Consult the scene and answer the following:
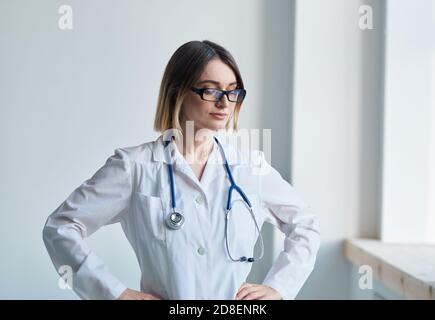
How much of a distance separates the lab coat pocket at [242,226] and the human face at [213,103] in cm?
13

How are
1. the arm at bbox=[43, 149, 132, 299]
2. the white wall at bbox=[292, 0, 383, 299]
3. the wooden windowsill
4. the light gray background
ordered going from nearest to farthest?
the arm at bbox=[43, 149, 132, 299] → the light gray background → the wooden windowsill → the white wall at bbox=[292, 0, 383, 299]

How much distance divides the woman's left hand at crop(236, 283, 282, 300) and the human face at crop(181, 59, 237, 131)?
0.85ft

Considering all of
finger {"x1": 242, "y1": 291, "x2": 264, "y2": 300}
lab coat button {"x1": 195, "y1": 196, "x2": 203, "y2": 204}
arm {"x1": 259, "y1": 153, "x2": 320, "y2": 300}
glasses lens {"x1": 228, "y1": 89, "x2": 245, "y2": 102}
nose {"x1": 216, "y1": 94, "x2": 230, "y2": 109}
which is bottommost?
finger {"x1": 242, "y1": 291, "x2": 264, "y2": 300}

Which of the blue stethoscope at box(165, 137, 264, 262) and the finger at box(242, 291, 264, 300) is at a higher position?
the blue stethoscope at box(165, 137, 264, 262)

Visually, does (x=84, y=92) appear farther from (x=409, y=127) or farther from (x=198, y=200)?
(x=409, y=127)

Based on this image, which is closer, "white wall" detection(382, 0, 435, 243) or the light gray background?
the light gray background

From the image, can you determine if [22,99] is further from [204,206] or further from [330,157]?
[330,157]

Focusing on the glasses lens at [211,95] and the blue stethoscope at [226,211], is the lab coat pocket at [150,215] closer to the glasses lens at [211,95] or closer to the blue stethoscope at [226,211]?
the blue stethoscope at [226,211]

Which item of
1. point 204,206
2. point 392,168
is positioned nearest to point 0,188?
point 204,206

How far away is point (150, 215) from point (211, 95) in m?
0.21

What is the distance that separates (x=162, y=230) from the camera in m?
0.93

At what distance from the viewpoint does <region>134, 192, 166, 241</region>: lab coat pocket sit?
0.93 metres

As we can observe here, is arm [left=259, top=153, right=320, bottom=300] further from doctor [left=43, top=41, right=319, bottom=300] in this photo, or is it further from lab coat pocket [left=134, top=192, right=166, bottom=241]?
lab coat pocket [left=134, top=192, right=166, bottom=241]

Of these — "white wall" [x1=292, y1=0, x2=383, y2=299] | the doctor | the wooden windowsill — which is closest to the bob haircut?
the doctor
